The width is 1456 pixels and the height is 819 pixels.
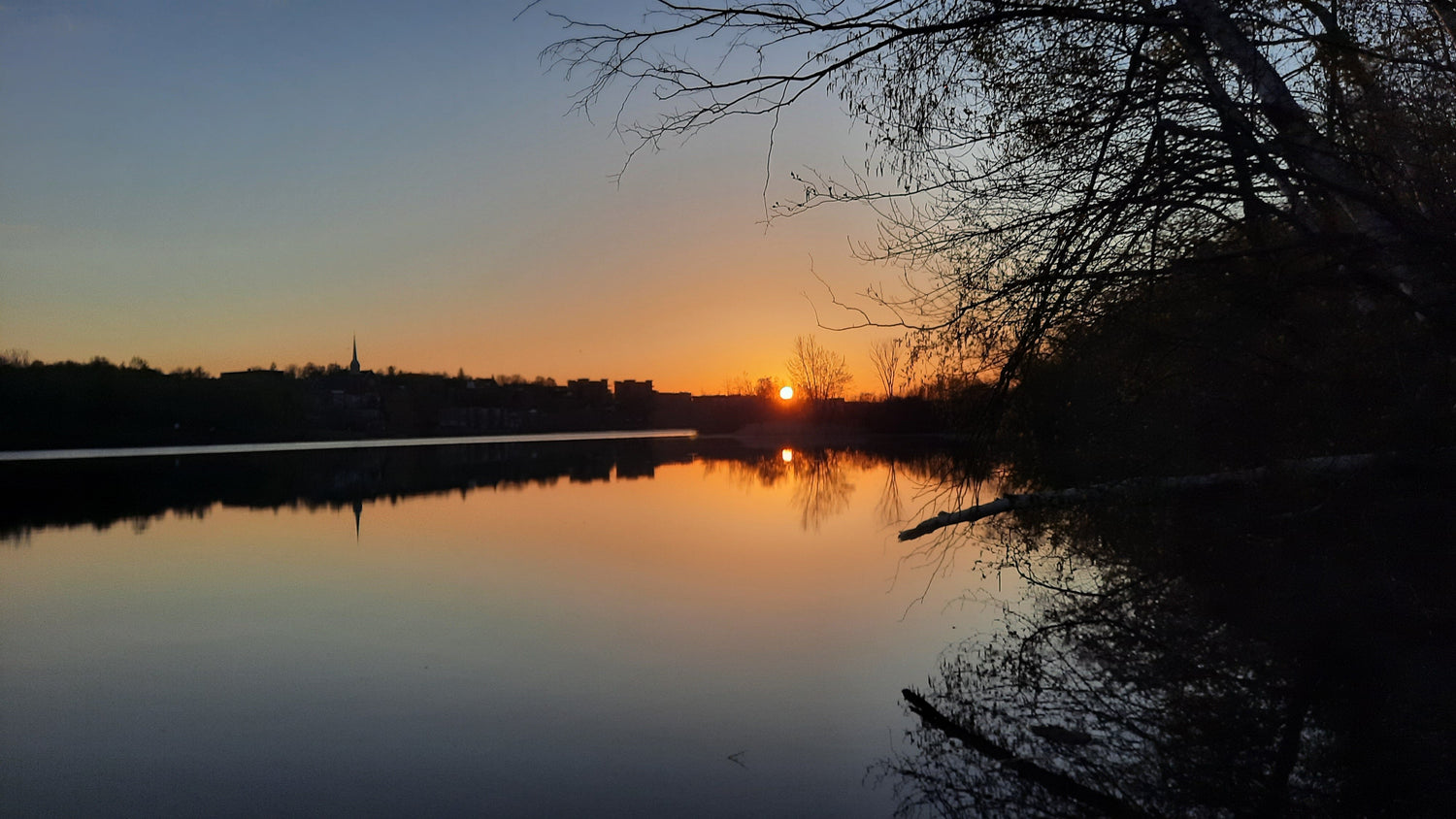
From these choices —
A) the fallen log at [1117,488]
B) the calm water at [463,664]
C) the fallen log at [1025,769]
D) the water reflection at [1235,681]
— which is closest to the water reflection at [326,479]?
the calm water at [463,664]

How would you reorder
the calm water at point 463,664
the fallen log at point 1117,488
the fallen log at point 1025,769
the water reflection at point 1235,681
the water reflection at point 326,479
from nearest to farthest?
the fallen log at point 1025,769, the water reflection at point 1235,681, the calm water at point 463,664, the fallen log at point 1117,488, the water reflection at point 326,479

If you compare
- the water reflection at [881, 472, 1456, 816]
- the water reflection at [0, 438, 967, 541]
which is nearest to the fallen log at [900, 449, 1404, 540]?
the water reflection at [881, 472, 1456, 816]

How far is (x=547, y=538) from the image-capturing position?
14633 millimetres

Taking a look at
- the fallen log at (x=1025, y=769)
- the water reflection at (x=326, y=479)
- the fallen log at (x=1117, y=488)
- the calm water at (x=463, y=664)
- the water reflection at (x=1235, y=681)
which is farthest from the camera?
the water reflection at (x=326, y=479)

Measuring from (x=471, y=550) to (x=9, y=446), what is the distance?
69.4m

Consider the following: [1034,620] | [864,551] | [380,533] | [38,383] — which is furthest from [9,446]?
[1034,620]

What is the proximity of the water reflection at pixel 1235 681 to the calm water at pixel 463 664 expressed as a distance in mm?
516

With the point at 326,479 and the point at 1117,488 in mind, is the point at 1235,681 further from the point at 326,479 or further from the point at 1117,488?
the point at 326,479

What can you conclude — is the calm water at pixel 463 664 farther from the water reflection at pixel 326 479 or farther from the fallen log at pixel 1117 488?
the water reflection at pixel 326 479

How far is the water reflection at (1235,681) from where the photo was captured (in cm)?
456

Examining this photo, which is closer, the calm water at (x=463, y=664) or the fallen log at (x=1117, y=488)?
the calm water at (x=463, y=664)

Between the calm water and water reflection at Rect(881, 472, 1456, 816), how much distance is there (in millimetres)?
516

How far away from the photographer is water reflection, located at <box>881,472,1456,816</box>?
4559mm

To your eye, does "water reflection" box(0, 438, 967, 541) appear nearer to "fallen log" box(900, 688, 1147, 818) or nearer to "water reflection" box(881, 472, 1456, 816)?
"water reflection" box(881, 472, 1456, 816)
